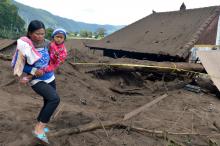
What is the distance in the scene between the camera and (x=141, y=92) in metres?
9.92

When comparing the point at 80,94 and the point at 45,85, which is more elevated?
the point at 45,85

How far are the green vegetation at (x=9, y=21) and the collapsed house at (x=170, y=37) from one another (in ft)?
165

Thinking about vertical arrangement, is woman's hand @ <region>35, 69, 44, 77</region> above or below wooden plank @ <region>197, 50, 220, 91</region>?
above

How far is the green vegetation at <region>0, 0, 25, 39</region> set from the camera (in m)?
65.9

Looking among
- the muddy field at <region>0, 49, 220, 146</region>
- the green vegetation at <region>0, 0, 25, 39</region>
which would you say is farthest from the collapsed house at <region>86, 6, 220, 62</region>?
the green vegetation at <region>0, 0, 25, 39</region>

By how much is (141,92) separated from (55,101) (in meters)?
5.92

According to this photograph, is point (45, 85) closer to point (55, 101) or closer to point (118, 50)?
point (55, 101)

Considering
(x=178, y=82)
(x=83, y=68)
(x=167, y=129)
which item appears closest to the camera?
(x=167, y=129)

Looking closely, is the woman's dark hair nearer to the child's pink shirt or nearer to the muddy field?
the child's pink shirt

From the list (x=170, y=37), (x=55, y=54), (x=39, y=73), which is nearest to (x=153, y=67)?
(x=170, y=37)

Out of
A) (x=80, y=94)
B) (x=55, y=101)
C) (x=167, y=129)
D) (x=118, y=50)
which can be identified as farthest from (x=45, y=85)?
(x=118, y=50)

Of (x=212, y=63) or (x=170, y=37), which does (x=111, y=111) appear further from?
(x=170, y=37)

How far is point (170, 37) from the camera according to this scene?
16469mm

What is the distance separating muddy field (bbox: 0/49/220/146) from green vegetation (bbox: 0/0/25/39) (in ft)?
193
